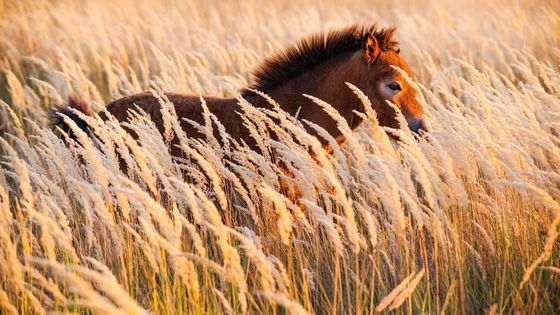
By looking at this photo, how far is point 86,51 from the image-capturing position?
32.8ft

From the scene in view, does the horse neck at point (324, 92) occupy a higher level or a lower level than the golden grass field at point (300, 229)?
higher

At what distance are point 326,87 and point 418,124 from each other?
83 cm

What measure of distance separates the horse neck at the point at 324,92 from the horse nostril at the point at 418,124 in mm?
453

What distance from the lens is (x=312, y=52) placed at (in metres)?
4.76

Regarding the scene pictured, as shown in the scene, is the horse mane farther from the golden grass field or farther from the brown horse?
the golden grass field

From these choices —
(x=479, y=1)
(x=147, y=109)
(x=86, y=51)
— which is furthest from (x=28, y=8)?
(x=479, y=1)

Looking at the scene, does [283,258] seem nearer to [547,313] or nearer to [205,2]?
[547,313]

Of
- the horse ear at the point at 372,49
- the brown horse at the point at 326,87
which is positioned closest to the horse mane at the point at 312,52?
the brown horse at the point at 326,87

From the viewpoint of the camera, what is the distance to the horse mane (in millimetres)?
4680

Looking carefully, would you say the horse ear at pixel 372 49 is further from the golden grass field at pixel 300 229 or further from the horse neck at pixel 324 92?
the golden grass field at pixel 300 229

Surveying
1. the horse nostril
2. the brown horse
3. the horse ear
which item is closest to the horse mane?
the brown horse

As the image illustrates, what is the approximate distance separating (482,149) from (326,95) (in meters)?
1.69

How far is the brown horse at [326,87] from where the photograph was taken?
174 inches

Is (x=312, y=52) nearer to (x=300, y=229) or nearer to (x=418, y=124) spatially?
(x=418, y=124)
